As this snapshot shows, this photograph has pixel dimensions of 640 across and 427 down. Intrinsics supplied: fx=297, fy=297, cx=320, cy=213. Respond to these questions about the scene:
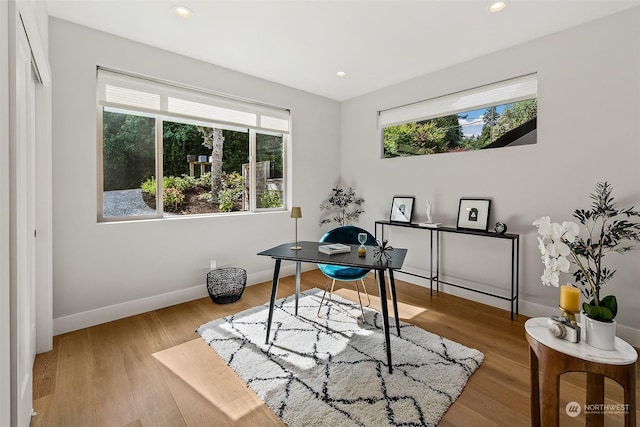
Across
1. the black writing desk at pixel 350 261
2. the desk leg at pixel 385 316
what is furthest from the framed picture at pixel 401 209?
the desk leg at pixel 385 316

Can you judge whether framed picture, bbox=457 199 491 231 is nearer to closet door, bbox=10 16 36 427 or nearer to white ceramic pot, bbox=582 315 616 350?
white ceramic pot, bbox=582 315 616 350

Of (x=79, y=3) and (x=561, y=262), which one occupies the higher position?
(x=79, y=3)

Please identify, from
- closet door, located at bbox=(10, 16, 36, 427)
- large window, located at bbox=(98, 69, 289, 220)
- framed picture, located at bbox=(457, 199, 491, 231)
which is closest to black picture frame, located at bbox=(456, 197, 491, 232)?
framed picture, located at bbox=(457, 199, 491, 231)

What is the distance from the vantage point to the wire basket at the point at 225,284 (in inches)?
126

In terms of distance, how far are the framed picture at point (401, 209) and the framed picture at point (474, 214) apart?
0.62m

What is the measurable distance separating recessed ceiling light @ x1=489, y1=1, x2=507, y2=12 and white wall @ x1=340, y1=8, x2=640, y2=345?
0.80m

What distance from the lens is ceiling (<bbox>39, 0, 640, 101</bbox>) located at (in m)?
2.33

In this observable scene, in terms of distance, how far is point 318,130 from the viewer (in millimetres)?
4504

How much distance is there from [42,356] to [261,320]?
162cm

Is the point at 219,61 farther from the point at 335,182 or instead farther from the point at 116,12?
the point at 335,182

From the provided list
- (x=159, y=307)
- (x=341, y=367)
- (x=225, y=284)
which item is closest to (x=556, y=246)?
(x=341, y=367)

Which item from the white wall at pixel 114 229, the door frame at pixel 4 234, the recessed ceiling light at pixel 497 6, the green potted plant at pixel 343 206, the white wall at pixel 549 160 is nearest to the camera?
the door frame at pixel 4 234

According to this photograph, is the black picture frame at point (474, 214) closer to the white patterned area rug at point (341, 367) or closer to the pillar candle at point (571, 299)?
the white patterned area rug at point (341, 367)

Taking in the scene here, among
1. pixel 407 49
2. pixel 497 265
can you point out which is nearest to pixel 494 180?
pixel 497 265
